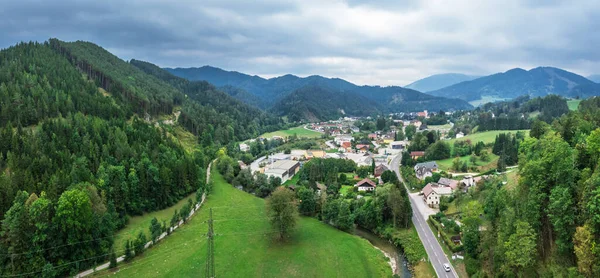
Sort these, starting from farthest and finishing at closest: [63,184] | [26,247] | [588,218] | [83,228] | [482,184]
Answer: [482,184] → [63,184] → [83,228] → [26,247] → [588,218]

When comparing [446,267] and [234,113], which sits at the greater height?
[234,113]

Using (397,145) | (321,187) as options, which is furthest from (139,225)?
(397,145)

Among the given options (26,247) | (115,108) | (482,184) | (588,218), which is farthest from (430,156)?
(26,247)

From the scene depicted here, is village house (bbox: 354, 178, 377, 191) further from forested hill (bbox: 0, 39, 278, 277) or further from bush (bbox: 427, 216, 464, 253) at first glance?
forested hill (bbox: 0, 39, 278, 277)

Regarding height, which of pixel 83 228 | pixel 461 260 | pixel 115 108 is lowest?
pixel 461 260

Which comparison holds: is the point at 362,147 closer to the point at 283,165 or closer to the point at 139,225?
the point at 283,165

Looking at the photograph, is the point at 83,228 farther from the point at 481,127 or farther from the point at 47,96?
the point at 481,127
